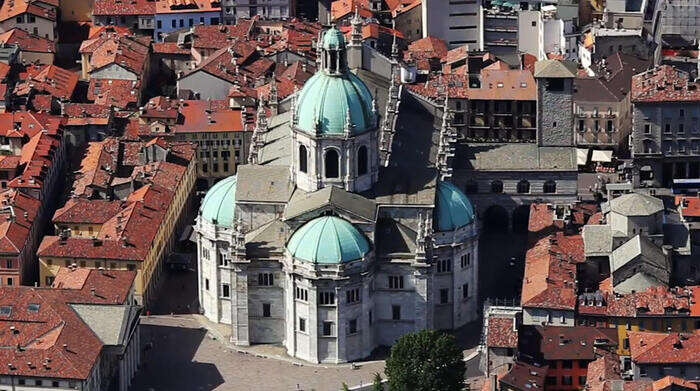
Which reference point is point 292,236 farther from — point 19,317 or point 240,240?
point 19,317

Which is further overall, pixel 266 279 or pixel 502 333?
pixel 266 279

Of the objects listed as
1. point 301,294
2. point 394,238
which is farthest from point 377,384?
point 394,238

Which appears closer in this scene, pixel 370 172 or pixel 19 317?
pixel 19 317

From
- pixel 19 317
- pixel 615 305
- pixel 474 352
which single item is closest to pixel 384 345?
pixel 474 352

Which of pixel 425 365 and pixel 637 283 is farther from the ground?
pixel 637 283

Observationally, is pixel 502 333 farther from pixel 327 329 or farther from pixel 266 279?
pixel 266 279
